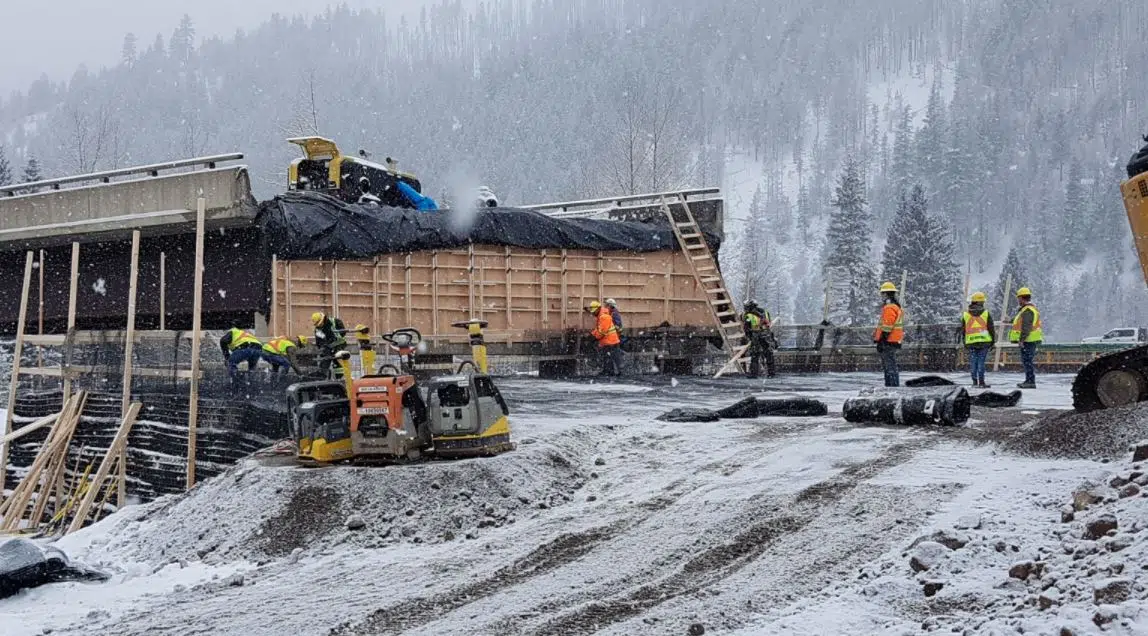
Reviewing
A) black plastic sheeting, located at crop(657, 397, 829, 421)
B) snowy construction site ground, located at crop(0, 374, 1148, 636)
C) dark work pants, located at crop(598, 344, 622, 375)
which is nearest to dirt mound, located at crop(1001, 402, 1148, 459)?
snowy construction site ground, located at crop(0, 374, 1148, 636)

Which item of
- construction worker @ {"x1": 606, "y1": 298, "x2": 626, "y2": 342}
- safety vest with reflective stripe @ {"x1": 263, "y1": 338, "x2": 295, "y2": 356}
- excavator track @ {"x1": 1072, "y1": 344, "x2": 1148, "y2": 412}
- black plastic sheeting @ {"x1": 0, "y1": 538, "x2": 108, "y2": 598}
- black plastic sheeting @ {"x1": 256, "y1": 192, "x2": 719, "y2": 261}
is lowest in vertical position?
black plastic sheeting @ {"x1": 0, "y1": 538, "x2": 108, "y2": 598}

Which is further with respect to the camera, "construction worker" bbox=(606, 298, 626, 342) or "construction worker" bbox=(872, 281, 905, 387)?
"construction worker" bbox=(606, 298, 626, 342)

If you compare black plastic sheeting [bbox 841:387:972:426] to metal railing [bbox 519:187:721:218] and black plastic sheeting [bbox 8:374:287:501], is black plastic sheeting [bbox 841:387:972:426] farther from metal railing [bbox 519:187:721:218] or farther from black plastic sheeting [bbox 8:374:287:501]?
metal railing [bbox 519:187:721:218]

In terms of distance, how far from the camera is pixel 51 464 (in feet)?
56.3

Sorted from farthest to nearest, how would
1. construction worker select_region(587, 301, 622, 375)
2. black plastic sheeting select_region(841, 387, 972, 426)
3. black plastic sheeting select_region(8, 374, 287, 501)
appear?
1. construction worker select_region(587, 301, 622, 375)
2. black plastic sheeting select_region(8, 374, 287, 501)
3. black plastic sheeting select_region(841, 387, 972, 426)

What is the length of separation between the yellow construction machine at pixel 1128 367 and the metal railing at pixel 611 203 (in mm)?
13443

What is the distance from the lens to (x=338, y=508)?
955 centimetres

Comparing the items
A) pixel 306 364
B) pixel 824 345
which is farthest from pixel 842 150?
pixel 306 364

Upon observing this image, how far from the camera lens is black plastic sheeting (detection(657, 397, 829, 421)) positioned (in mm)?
13930

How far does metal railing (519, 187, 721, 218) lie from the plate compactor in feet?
45.3

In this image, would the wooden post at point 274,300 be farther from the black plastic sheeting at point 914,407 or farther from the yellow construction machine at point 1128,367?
the yellow construction machine at point 1128,367

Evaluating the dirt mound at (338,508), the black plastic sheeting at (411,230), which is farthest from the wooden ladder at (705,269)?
the dirt mound at (338,508)

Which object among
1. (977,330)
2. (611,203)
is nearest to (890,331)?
(977,330)

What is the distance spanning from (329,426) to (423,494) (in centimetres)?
162
